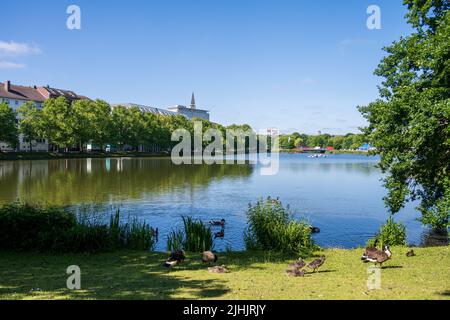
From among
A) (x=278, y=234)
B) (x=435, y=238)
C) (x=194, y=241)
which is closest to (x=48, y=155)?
(x=194, y=241)

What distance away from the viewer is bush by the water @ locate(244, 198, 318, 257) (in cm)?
1736

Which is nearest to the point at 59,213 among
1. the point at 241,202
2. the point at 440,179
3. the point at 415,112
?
the point at 415,112

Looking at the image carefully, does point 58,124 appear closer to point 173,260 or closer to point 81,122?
point 81,122

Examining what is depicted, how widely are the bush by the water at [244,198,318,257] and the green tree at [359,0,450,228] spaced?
552 centimetres

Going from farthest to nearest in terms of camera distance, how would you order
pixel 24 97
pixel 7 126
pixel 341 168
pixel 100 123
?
pixel 24 97, pixel 100 123, pixel 341 168, pixel 7 126

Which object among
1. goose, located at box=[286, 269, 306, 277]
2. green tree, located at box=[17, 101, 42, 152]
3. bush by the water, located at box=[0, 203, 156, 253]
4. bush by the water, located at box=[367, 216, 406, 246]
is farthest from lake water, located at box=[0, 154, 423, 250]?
green tree, located at box=[17, 101, 42, 152]

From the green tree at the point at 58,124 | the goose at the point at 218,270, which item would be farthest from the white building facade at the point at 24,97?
the goose at the point at 218,270

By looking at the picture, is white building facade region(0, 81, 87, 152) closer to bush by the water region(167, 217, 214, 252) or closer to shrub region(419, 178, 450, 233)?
bush by the water region(167, 217, 214, 252)

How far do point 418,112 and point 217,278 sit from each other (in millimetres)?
11006

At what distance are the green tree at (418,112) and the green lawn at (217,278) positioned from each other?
4311 mm

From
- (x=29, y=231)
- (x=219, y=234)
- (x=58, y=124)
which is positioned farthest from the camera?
(x=58, y=124)

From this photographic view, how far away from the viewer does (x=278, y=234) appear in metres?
17.5

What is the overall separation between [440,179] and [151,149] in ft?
476

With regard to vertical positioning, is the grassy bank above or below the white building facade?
below
